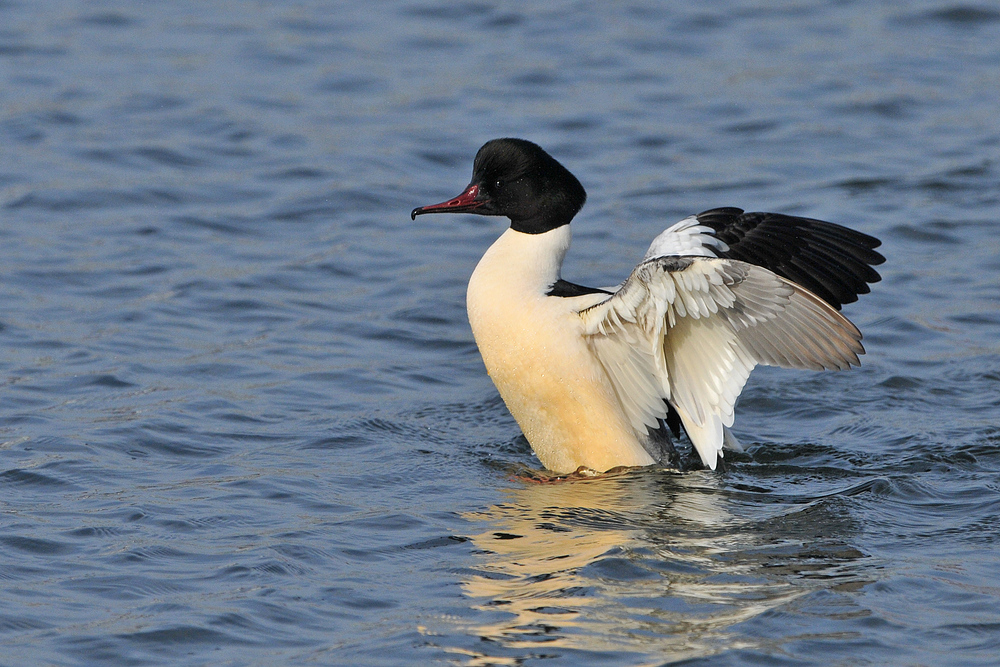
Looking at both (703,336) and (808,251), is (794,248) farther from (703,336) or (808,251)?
(703,336)

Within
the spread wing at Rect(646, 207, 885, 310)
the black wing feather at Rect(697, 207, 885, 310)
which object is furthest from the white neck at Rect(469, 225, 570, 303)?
the black wing feather at Rect(697, 207, 885, 310)

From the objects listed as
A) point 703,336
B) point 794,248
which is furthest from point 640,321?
point 794,248

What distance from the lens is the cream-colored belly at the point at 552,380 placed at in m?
6.34

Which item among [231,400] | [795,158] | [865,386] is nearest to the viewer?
[231,400]

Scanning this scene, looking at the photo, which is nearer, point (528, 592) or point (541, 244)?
point (528, 592)

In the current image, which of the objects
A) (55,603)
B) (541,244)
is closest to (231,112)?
(541,244)

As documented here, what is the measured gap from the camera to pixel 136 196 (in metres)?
10.5

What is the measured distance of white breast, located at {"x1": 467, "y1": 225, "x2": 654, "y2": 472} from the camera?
6344 millimetres

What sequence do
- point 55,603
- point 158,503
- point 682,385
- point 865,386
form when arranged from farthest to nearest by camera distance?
point 865,386, point 682,385, point 158,503, point 55,603

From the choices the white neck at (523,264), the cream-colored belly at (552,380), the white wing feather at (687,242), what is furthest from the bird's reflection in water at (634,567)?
the white wing feather at (687,242)

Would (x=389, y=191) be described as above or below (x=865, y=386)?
above

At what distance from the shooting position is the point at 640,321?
20.1 feet

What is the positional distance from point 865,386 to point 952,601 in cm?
288

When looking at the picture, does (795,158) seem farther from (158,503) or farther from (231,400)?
(158,503)
